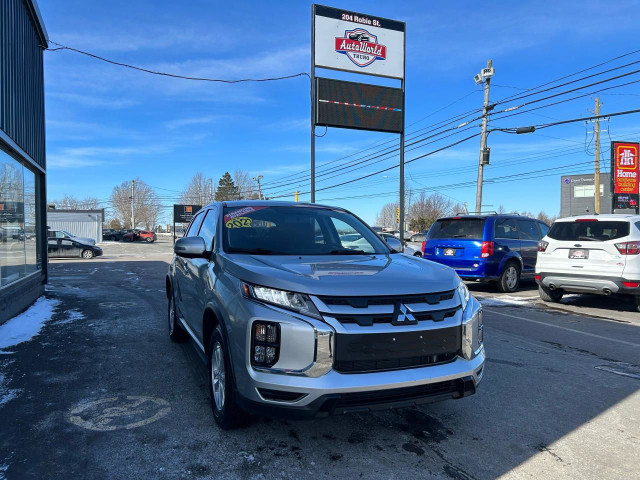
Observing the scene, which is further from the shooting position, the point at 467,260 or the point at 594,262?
the point at 467,260

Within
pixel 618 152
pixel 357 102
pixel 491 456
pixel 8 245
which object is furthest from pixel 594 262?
pixel 618 152

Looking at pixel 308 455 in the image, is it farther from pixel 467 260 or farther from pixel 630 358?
pixel 467 260

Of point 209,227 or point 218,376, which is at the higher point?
point 209,227

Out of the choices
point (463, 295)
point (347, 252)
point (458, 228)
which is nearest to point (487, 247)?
point (458, 228)

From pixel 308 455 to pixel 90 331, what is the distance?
4782 millimetres

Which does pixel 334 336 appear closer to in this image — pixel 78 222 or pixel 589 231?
pixel 589 231

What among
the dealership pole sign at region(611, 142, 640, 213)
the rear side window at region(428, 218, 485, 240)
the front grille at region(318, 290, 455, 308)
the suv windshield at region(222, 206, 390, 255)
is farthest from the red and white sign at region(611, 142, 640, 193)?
the front grille at region(318, 290, 455, 308)

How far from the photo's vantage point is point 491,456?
2881 millimetres

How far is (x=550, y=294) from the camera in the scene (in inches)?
368

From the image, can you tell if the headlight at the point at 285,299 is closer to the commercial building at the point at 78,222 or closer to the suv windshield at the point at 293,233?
the suv windshield at the point at 293,233

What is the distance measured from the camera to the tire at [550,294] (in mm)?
9273

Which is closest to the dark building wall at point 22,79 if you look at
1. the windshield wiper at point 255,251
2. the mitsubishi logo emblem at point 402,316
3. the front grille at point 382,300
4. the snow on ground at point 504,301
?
the windshield wiper at point 255,251

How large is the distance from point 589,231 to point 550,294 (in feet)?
5.56

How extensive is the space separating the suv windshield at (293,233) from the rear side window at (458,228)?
265 inches
